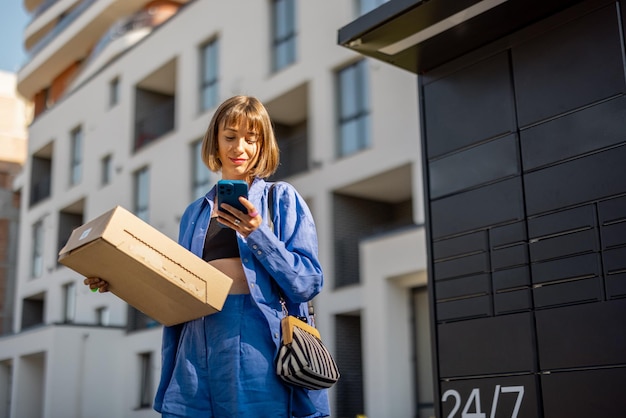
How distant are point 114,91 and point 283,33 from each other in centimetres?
998

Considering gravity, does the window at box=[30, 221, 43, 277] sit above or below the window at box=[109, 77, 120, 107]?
below

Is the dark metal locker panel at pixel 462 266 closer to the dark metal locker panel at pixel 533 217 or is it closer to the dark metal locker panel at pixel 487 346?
the dark metal locker panel at pixel 533 217

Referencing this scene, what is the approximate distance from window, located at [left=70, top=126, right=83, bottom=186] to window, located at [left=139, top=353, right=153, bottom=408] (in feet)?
25.4

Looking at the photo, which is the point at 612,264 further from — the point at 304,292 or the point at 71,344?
the point at 71,344

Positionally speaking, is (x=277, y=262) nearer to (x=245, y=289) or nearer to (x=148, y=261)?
(x=245, y=289)

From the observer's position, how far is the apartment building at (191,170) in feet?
54.7

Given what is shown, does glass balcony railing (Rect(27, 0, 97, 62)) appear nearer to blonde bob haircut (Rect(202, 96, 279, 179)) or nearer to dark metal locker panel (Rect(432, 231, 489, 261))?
dark metal locker panel (Rect(432, 231, 489, 261))

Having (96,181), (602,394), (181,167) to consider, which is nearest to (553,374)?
(602,394)

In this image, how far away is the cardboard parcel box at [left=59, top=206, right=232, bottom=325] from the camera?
8.78ft

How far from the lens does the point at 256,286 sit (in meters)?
2.84

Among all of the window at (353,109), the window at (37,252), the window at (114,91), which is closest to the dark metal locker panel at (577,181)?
the window at (353,109)

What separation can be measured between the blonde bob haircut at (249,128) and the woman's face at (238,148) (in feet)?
0.05

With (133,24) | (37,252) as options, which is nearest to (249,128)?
(133,24)

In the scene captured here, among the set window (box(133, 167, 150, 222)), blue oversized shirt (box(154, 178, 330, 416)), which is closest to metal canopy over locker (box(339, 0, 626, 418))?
blue oversized shirt (box(154, 178, 330, 416))
